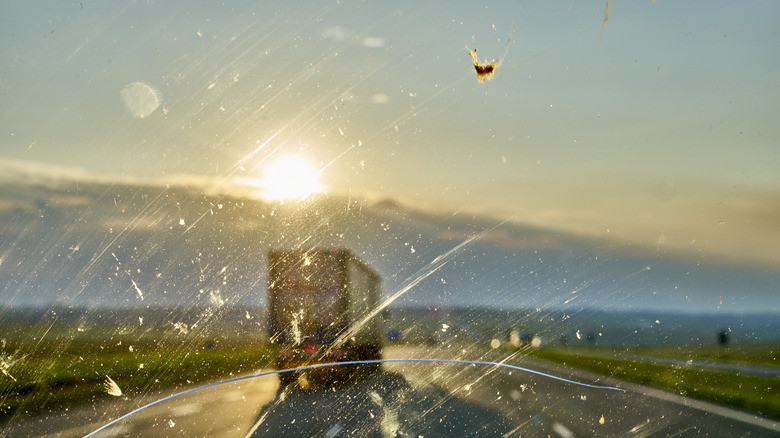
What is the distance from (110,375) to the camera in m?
1.50

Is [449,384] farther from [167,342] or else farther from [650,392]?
[167,342]

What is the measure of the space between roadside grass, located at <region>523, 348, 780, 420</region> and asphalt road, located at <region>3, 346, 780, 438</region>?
0.12 ft

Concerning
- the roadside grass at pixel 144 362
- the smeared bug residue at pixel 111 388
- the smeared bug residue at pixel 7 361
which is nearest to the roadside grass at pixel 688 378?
the roadside grass at pixel 144 362

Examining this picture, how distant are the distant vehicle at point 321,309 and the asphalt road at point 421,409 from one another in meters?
0.08

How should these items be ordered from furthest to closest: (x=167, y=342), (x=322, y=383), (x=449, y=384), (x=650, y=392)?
(x=650, y=392)
(x=449, y=384)
(x=322, y=383)
(x=167, y=342)

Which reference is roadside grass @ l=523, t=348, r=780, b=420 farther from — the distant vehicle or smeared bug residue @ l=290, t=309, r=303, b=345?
smeared bug residue @ l=290, t=309, r=303, b=345

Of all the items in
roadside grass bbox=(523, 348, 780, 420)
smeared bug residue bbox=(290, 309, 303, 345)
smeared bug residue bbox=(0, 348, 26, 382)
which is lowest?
roadside grass bbox=(523, 348, 780, 420)

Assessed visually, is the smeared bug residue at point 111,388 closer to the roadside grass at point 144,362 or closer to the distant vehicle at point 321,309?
the roadside grass at point 144,362

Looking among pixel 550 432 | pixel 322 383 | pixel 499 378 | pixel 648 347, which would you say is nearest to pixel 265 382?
pixel 322 383

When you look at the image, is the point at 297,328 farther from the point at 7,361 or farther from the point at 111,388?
the point at 7,361

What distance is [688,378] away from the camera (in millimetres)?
1791

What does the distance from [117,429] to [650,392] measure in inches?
60.7

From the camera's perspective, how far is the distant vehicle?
1.49 m

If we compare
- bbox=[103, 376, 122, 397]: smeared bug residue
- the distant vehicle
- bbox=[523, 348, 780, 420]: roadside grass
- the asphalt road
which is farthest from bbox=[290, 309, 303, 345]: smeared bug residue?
bbox=[523, 348, 780, 420]: roadside grass
